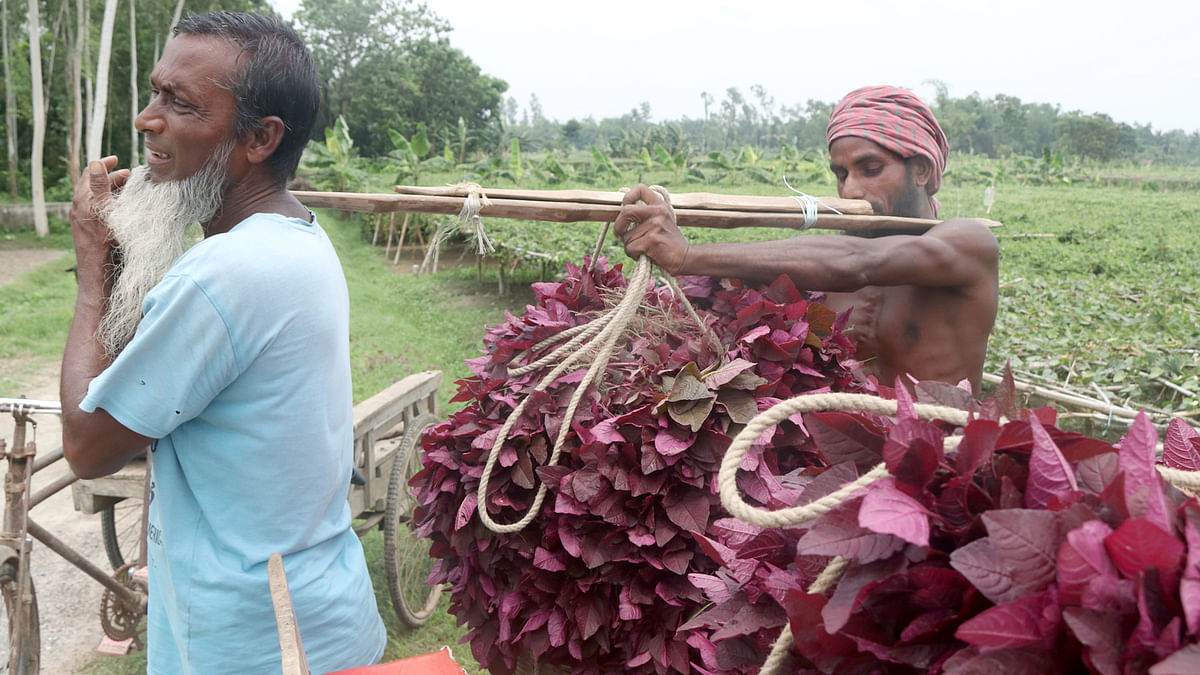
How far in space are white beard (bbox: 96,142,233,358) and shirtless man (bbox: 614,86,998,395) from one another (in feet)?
3.19

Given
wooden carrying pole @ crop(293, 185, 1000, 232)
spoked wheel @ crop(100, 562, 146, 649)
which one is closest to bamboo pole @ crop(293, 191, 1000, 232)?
wooden carrying pole @ crop(293, 185, 1000, 232)

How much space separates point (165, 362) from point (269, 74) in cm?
65

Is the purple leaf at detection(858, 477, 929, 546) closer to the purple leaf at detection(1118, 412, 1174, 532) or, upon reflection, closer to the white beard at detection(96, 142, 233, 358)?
the purple leaf at detection(1118, 412, 1174, 532)

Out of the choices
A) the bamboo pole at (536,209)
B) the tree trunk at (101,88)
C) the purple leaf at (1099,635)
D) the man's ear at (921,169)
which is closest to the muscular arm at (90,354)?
the bamboo pole at (536,209)

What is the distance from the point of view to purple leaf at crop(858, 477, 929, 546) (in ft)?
2.67

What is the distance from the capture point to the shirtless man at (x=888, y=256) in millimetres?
2172

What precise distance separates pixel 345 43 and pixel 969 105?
45616 mm

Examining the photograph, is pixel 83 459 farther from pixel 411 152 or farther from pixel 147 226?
pixel 411 152

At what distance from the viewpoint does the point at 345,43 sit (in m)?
45.1

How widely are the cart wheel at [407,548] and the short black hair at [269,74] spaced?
1984 mm

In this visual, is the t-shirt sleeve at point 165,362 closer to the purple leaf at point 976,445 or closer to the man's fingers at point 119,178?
the man's fingers at point 119,178

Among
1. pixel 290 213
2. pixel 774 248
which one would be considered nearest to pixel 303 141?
pixel 290 213

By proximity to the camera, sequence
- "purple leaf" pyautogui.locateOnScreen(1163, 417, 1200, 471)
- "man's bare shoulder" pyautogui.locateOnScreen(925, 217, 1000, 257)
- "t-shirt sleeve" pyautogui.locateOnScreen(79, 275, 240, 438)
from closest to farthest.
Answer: "purple leaf" pyautogui.locateOnScreen(1163, 417, 1200, 471)
"t-shirt sleeve" pyautogui.locateOnScreen(79, 275, 240, 438)
"man's bare shoulder" pyautogui.locateOnScreen(925, 217, 1000, 257)

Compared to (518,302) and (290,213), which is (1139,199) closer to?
(518,302)
